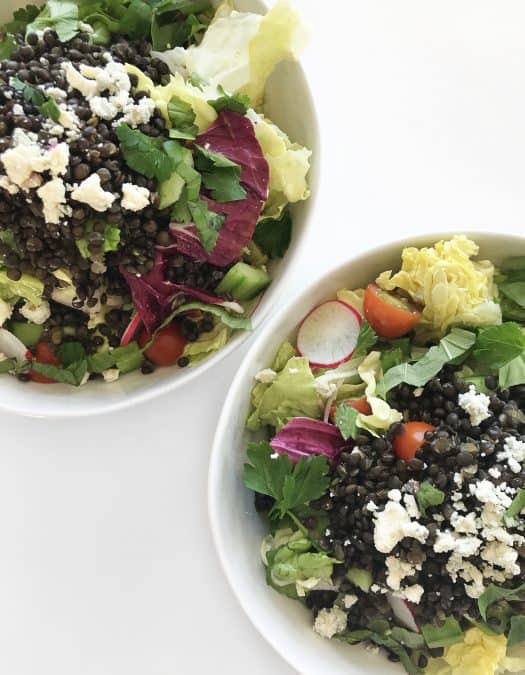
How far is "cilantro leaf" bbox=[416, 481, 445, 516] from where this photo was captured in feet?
4.51

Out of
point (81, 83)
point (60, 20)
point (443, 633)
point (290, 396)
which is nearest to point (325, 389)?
point (290, 396)

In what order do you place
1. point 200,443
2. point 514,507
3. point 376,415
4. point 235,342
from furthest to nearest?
point 200,443 < point 235,342 < point 376,415 < point 514,507

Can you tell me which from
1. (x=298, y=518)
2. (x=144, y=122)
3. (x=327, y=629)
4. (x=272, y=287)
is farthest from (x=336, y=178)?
(x=327, y=629)

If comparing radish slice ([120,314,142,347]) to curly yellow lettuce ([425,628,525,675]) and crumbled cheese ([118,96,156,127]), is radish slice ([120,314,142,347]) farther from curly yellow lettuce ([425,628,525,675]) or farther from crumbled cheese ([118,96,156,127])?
curly yellow lettuce ([425,628,525,675])

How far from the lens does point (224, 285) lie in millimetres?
1587

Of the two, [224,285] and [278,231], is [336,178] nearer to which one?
[278,231]

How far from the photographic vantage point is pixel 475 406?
1415mm

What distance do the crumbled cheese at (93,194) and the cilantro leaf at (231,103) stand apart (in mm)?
284

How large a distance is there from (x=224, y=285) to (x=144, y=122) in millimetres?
346

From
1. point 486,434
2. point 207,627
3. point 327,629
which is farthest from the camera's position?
point 207,627

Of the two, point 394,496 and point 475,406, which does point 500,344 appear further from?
point 394,496

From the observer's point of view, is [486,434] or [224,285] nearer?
[486,434]

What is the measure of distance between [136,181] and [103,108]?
139 mm

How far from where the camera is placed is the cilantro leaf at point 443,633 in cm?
147
